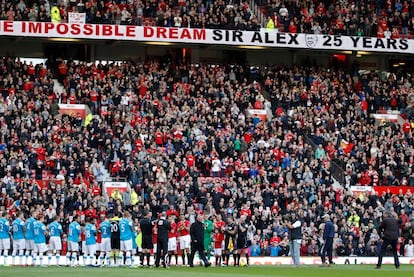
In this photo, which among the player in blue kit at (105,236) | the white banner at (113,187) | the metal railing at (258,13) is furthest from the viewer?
the metal railing at (258,13)

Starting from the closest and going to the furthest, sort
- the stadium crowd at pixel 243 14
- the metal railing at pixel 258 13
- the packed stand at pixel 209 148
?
the packed stand at pixel 209 148 < the stadium crowd at pixel 243 14 < the metal railing at pixel 258 13

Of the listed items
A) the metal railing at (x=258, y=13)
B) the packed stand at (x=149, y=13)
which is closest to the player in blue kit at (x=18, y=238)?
the packed stand at (x=149, y=13)

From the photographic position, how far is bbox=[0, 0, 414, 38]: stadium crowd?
5044cm

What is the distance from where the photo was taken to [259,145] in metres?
47.7

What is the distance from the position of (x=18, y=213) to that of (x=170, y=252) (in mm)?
5113

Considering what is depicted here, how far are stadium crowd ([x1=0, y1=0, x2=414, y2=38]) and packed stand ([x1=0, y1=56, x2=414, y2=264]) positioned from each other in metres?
2.21

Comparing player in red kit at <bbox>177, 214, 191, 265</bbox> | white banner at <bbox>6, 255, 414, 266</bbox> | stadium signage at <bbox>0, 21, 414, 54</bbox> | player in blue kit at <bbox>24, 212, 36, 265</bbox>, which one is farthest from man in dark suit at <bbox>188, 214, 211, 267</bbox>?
stadium signage at <bbox>0, 21, 414, 54</bbox>

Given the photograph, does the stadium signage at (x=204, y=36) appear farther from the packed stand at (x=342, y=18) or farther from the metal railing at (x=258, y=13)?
the metal railing at (x=258, y=13)

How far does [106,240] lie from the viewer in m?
34.9

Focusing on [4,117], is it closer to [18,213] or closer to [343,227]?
Result: [18,213]

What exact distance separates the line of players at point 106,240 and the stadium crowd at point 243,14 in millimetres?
15886

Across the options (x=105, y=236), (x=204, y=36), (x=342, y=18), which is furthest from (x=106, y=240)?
(x=342, y=18)

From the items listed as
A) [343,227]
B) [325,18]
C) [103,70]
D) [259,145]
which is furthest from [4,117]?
[325,18]

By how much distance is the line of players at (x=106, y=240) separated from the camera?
34.5 meters
